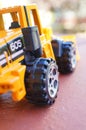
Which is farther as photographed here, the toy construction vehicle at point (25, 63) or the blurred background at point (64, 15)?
the blurred background at point (64, 15)

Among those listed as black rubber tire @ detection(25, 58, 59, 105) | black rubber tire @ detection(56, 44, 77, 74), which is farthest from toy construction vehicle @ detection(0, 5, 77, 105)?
black rubber tire @ detection(56, 44, 77, 74)

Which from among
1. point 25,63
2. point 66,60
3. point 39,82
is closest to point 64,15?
point 66,60

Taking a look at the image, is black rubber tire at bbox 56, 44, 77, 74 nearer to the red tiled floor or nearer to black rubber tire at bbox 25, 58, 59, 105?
the red tiled floor

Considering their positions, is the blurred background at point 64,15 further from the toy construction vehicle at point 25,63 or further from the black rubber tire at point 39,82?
the black rubber tire at point 39,82

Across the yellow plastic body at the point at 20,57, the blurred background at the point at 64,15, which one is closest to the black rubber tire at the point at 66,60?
the yellow plastic body at the point at 20,57

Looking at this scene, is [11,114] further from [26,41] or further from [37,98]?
[26,41]

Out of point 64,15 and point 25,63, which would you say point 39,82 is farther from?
point 64,15
